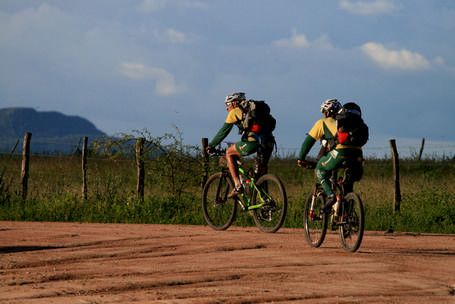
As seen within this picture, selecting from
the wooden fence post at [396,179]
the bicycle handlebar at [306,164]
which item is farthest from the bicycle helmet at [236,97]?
the wooden fence post at [396,179]

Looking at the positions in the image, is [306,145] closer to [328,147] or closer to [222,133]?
[328,147]

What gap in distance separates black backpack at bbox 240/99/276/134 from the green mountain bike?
2.37 feet

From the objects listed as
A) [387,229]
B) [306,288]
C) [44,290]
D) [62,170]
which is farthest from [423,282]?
[62,170]

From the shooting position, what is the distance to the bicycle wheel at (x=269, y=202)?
1431cm

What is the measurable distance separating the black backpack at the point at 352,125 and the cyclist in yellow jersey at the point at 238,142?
7.81 feet

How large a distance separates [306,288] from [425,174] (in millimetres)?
23000

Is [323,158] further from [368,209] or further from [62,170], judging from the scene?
[62,170]

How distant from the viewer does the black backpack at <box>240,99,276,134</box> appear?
47.6 ft

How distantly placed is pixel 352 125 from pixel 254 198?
2.88 m

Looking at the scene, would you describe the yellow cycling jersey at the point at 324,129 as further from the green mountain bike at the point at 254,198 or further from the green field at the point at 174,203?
the green field at the point at 174,203

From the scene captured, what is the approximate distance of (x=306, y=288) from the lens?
→ 9.87 meters

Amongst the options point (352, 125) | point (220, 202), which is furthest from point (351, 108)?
point (220, 202)

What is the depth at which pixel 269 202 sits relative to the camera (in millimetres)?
14508

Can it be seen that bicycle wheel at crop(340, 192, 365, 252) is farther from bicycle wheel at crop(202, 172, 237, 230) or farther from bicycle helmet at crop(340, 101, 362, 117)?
bicycle wheel at crop(202, 172, 237, 230)
